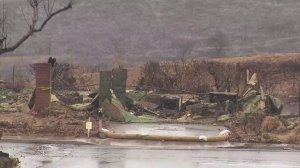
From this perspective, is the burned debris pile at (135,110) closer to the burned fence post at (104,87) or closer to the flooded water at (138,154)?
the burned fence post at (104,87)

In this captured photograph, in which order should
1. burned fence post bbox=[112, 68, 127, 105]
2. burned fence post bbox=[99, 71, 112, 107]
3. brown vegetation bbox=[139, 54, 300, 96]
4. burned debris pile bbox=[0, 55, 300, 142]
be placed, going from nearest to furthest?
burned debris pile bbox=[0, 55, 300, 142], burned fence post bbox=[99, 71, 112, 107], burned fence post bbox=[112, 68, 127, 105], brown vegetation bbox=[139, 54, 300, 96]

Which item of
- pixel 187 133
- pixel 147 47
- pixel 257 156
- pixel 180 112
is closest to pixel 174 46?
pixel 147 47

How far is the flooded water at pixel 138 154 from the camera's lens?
1495 cm

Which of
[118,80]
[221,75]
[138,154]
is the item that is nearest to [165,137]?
[138,154]

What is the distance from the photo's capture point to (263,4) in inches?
3302

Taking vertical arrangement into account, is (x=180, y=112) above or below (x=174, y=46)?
below

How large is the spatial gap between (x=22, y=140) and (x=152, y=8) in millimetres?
63858

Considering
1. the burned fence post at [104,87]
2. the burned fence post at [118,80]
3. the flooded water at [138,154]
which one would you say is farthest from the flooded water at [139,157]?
the burned fence post at [118,80]

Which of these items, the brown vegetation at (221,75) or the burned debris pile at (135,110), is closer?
the burned debris pile at (135,110)

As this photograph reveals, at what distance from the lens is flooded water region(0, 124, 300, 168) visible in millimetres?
14953

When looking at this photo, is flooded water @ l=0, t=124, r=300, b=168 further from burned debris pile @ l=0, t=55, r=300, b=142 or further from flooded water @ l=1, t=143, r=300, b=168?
burned debris pile @ l=0, t=55, r=300, b=142

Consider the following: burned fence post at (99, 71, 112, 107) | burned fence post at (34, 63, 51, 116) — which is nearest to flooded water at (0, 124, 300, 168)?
burned fence post at (34, 63, 51, 116)

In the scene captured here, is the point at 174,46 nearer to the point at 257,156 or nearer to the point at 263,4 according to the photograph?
the point at 263,4

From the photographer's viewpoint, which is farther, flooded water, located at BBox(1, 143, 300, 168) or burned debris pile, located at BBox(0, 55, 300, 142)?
burned debris pile, located at BBox(0, 55, 300, 142)
